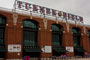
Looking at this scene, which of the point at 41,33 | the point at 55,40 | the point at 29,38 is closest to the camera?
the point at 29,38

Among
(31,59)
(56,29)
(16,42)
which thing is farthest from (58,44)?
(16,42)

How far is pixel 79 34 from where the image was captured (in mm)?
53531

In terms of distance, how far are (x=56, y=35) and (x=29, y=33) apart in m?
10.5

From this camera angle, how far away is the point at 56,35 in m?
47.8

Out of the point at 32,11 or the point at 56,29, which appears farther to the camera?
the point at 56,29

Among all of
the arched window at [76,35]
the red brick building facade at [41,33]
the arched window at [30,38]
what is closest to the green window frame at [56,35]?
the red brick building facade at [41,33]

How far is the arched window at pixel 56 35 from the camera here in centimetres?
4671

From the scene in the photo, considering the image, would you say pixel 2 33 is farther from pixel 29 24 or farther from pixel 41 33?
pixel 41 33

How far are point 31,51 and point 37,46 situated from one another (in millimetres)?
3497

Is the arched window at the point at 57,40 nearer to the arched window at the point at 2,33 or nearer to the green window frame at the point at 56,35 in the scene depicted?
the green window frame at the point at 56,35

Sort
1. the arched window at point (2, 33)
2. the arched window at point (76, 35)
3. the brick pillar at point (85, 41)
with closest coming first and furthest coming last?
the arched window at point (2, 33)
the arched window at point (76, 35)
the brick pillar at point (85, 41)

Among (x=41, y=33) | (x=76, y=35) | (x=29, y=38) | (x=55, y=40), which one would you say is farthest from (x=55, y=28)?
(x=29, y=38)

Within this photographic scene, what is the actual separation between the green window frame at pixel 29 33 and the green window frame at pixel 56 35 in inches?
265

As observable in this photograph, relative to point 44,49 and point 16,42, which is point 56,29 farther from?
point 16,42
